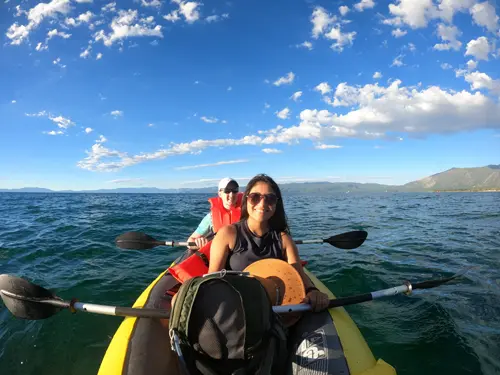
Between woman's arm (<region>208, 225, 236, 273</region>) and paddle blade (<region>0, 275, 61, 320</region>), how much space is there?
1.80 metres

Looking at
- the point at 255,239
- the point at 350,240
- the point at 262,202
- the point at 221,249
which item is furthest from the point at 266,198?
the point at 350,240

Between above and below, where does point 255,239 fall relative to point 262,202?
below

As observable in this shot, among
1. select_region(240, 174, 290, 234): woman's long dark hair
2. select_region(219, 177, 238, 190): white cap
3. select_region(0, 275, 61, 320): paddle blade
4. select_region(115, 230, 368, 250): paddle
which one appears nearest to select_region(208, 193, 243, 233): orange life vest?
select_region(219, 177, 238, 190): white cap

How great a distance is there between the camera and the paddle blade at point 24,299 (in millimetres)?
3043

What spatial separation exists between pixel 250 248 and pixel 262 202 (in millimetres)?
526

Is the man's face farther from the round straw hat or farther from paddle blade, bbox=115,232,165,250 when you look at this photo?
the round straw hat

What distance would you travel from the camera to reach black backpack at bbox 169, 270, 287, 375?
5.92 ft

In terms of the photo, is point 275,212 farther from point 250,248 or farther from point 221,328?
point 221,328

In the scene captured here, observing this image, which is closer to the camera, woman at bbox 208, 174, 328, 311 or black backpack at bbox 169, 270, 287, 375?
black backpack at bbox 169, 270, 287, 375

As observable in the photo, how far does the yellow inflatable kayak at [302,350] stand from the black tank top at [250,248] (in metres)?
0.75

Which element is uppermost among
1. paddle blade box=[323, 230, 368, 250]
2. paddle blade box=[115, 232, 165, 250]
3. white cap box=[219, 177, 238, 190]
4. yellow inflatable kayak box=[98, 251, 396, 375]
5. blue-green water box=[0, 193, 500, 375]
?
white cap box=[219, 177, 238, 190]

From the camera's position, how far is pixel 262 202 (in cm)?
321

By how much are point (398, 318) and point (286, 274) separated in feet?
8.61

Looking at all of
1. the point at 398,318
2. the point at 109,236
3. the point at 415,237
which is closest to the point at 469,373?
the point at 398,318
